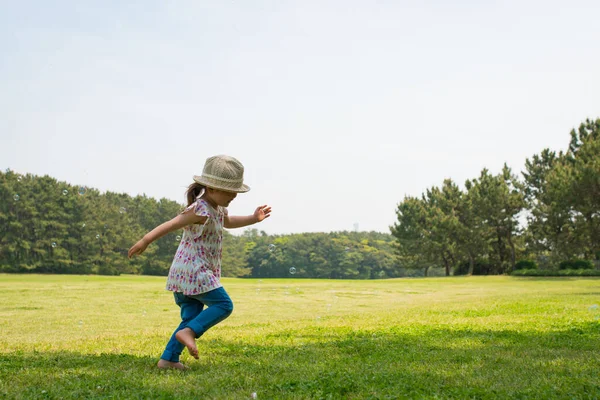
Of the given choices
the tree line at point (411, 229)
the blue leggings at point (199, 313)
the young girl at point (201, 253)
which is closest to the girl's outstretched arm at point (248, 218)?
the young girl at point (201, 253)

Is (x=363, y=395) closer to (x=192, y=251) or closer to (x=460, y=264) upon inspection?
(x=192, y=251)

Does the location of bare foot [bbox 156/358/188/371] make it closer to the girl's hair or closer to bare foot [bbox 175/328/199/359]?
bare foot [bbox 175/328/199/359]

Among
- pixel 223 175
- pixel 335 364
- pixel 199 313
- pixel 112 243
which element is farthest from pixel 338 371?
pixel 112 243

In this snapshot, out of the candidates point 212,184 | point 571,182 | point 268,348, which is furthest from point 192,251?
point 571,182

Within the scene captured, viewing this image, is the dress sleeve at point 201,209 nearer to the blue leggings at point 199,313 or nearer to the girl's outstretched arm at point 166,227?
the girl's outstretched arm at point 166,227

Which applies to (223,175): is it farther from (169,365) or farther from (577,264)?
(577,264)

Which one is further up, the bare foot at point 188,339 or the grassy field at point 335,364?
the bare foot at point 188,339

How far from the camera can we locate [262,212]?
237 inches

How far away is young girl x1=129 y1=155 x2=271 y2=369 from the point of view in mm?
5086

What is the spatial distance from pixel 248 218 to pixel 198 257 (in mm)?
854

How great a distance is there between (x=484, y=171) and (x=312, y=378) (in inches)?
2471

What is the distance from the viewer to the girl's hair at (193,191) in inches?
218

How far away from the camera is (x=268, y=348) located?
6.25m

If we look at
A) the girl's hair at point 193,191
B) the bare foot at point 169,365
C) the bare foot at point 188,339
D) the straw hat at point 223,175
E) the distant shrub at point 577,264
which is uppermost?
the straw hat at point 223,175
